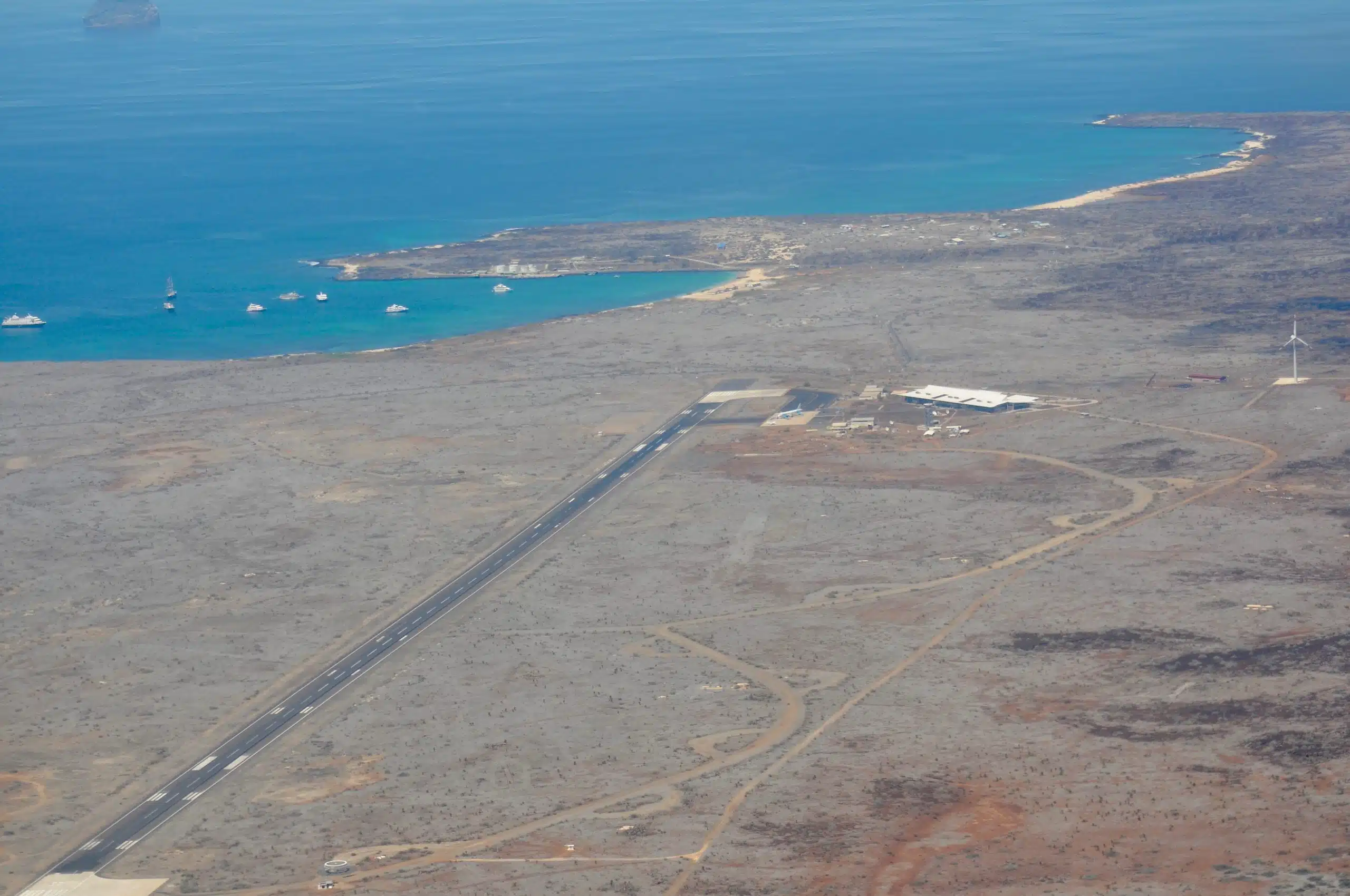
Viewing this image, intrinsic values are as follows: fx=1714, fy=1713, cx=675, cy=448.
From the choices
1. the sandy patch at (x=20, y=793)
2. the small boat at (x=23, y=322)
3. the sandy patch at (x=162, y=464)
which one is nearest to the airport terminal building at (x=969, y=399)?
the sandy patch at (x=162, y=464)

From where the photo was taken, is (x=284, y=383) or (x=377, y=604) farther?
(x=284, y=383)

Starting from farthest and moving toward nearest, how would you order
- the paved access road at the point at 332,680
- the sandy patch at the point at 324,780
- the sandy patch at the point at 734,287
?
the sandy patch at the point at 734,287
the sandy patch at the point at 324,780
the paved access road at the point at 332,680

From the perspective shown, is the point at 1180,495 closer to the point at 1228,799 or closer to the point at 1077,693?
the point at 1077,693

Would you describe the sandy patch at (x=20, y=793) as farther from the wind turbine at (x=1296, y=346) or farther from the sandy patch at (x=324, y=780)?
the wind turbine at (x=1296, y=346)

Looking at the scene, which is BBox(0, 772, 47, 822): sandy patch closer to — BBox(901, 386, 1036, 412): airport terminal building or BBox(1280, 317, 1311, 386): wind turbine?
BBox(901, 386, 1036, 412): airport terminal building

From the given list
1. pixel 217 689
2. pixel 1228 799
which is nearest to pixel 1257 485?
pixel 1228 799

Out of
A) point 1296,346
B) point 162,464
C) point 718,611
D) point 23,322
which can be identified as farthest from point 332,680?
point 23,322

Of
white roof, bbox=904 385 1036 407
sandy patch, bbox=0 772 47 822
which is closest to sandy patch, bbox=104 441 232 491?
sandy patch, bbox=0 772 47 822
